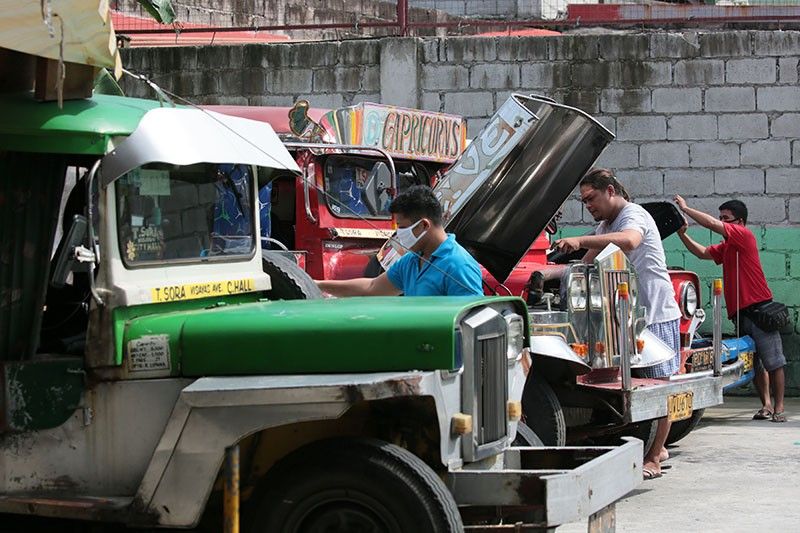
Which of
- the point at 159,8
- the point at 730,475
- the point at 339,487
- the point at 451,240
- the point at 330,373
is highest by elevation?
the point at 159,8

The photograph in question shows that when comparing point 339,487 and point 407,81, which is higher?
point 407,81

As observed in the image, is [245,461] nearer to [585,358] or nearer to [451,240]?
[451,240]

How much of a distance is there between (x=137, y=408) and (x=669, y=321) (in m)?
4.57

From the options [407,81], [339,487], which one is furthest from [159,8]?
[407,81]

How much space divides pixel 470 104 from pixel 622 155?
59.1 inches

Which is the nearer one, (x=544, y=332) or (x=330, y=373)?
(x=330, y=373)

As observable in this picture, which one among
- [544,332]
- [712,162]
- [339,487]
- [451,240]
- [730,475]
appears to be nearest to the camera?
[339,487]

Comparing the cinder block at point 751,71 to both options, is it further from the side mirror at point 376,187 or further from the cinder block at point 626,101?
the side mirror at point 376,187

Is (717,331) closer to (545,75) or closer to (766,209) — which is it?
(766,209)

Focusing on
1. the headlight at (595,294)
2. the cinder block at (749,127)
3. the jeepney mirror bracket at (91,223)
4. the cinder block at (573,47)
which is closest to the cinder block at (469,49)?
the cinder block at (573,47)

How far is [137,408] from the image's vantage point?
5.53 metres

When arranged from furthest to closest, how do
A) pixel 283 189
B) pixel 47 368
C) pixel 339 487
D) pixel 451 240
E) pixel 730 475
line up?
pixel 283 189 < pixel 730 475 < pixel 451 240 < pixel 47 368 < pixel 339 487

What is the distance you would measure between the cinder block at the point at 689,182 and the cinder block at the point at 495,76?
168 centimetres

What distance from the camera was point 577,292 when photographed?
327 inches
